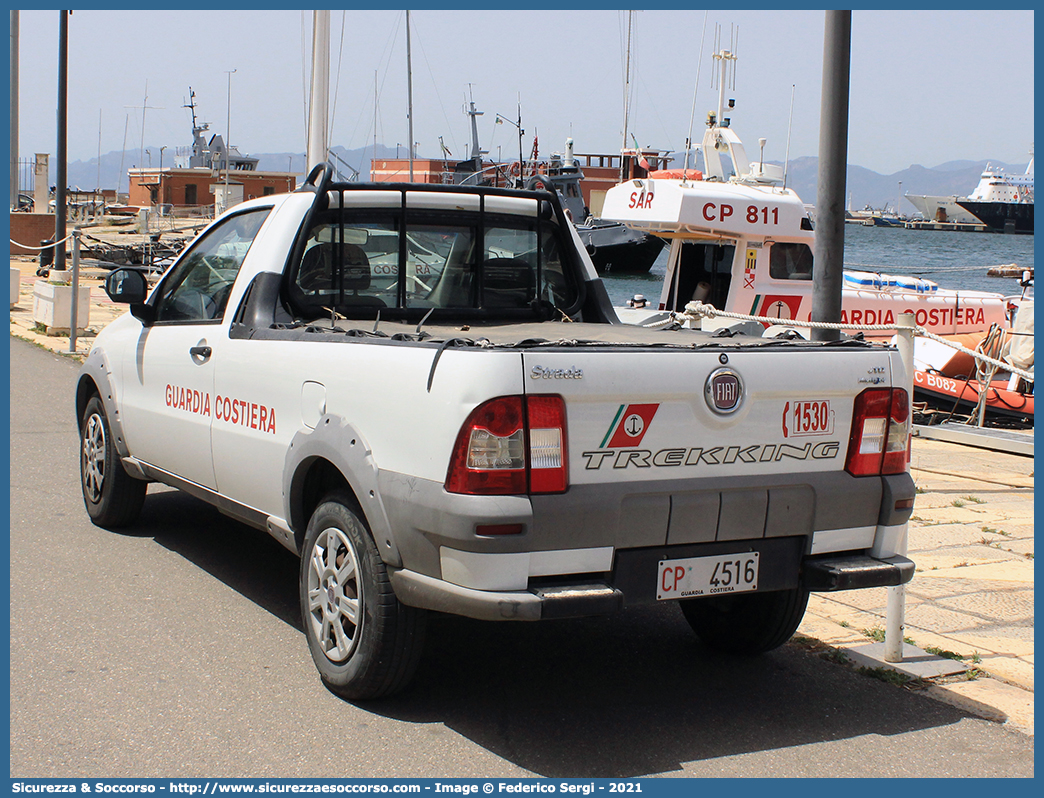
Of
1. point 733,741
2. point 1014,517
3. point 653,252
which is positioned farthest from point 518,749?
point 653,252

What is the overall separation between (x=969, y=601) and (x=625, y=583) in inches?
119

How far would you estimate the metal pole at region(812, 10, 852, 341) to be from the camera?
6594 mm

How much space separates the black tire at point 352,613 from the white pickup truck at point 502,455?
0.4 inches

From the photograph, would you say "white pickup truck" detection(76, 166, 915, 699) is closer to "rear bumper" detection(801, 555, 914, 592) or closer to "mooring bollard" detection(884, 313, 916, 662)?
"rear bumper" detection(801, 555, 914, 592)

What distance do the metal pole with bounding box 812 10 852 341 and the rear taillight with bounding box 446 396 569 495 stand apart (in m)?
3.12

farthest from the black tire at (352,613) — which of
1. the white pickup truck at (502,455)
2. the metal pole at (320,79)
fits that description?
the metal pole at (320,79)

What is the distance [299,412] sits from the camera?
15.8 ft

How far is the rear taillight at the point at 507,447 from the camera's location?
3883mm

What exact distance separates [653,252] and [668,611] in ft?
181

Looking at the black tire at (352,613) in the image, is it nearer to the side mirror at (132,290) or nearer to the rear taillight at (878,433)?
the rear taillight at (878,433)

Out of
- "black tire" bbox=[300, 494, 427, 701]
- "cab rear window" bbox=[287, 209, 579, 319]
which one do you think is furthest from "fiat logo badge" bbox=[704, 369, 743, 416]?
"cab rear window" bbox=[287, 209, 579, 319]

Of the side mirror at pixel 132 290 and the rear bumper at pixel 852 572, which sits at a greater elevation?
the side mirror at pixel 132 290

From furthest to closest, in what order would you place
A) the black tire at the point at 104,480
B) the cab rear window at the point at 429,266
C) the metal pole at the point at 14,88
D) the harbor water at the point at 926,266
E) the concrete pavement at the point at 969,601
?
the harbor water at the point at 926,266
the metal pole at the point at 14,88
the black tire at the point at 104,480
the cab rear window at the point at 429,266
the concrete pavement at the point at 969,601

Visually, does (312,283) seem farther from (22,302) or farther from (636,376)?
(22,302)
